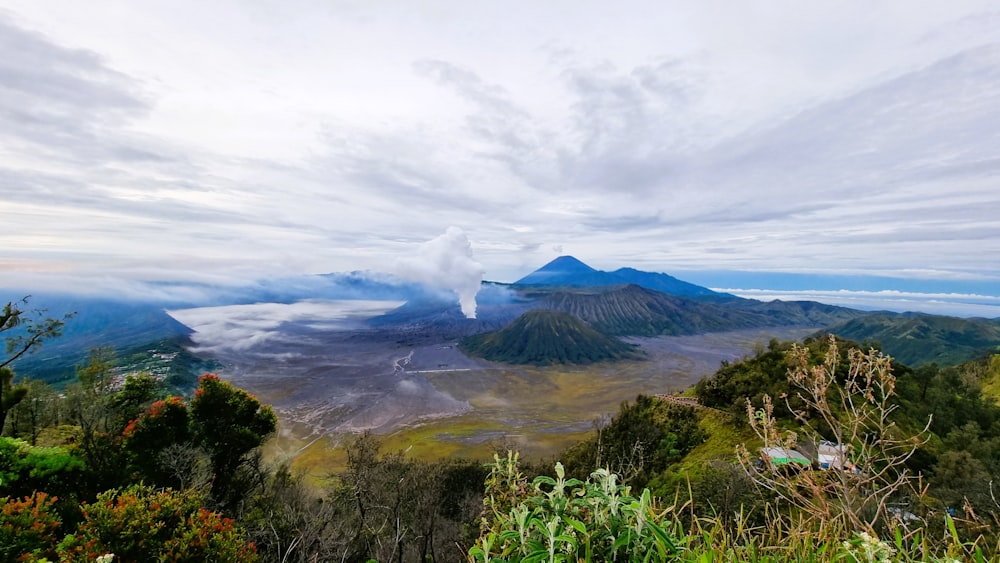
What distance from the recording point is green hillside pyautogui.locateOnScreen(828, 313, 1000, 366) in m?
98.6

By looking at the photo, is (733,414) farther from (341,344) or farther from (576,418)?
(341,344)

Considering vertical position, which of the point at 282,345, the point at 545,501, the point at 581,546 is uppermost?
the point at 545,501

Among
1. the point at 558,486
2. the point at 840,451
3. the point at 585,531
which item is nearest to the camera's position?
the point at 585,531

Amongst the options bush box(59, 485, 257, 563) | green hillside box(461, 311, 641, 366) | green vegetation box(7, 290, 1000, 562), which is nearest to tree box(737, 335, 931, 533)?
green vegetation box(7, 290, 1000, 562)

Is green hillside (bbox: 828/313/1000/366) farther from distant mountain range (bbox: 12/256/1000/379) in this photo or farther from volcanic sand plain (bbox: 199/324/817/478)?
volcanic sand plain (bbox: 199/324/817/478)

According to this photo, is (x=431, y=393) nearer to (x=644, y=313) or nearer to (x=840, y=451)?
(x=840, y=451)

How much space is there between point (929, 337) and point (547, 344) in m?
107

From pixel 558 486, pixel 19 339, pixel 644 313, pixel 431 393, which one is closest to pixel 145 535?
pixel 558 486

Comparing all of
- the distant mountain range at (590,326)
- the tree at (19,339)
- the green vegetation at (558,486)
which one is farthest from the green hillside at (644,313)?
the tree at (19,339)

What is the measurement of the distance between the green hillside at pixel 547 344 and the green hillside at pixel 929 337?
57.6 m

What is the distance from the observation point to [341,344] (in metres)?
117

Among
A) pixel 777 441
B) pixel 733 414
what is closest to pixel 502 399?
pixel 733 414

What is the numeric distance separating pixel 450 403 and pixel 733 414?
42088 millimetres

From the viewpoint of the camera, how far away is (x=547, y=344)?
9912 centimetres
